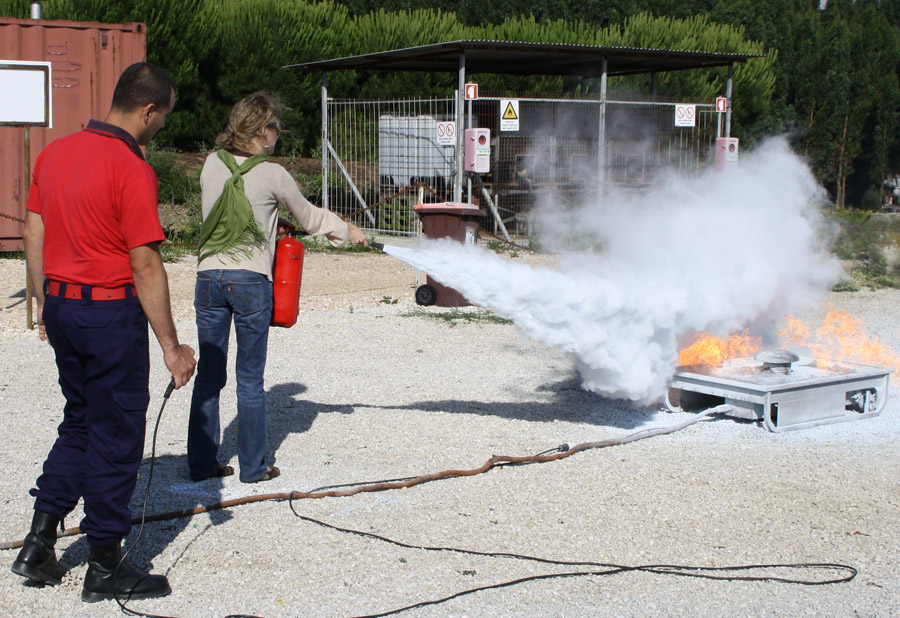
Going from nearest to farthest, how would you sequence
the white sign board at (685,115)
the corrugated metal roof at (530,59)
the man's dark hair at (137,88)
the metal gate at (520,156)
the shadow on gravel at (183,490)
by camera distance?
the man's dark hair at (137,88) < the shadow on gravel at (183,490) < the corrugated metal roof at (530,59) < the metal gate at (520,156) < the white sign board at (685,115)

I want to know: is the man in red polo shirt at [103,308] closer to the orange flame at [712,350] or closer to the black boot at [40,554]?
the black boot at [40,554]

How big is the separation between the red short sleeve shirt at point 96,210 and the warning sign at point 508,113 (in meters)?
11.7

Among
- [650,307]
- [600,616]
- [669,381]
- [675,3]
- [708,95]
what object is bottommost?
[600,616]

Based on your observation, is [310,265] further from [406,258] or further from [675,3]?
[675,3]

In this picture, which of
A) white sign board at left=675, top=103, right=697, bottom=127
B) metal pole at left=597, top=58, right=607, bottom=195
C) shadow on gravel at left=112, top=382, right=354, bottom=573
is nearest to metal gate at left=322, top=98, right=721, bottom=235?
metal pole at left=597, top=58, right=607, bottom=195

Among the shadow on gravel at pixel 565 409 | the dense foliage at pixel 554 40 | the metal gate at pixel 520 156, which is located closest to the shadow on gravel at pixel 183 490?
the shadow on gravel at pixel 565 409

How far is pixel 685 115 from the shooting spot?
17.0 meters

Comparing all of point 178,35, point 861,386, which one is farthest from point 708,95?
point 861,386

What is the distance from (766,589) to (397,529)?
5.64ft

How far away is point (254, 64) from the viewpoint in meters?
23.0

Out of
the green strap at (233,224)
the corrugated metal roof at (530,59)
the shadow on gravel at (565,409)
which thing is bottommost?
the shadow on gravel at (565,409)

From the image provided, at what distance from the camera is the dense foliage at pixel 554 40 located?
75.0 ft

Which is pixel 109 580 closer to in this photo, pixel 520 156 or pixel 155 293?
pixel 155 293

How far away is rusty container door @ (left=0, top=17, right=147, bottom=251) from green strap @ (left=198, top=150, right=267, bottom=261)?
864 centimetres
